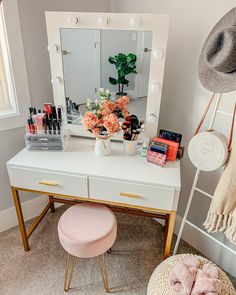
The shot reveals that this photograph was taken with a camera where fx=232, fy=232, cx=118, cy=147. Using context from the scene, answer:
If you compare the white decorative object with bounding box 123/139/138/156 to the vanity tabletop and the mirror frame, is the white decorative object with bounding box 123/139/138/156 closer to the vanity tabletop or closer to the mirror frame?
the vanity tabletop

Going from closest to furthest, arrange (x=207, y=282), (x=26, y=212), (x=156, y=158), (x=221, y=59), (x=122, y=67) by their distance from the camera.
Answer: (x=221, y=59) < (x=207, y=282) < (x=156, y=158) < (x=122, y=67) < (x=26, y=212)

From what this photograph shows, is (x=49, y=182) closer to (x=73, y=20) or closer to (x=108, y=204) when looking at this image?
(x=108, y=204)

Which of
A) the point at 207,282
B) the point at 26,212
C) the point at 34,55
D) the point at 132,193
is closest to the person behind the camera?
the point at 207,282

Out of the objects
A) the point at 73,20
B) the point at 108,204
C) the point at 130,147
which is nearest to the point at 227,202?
the point at 130,147

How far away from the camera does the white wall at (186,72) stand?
1.25 metres

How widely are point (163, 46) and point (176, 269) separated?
1138 millimetres

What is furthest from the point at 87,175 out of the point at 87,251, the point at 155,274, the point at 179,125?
the point at 179,125

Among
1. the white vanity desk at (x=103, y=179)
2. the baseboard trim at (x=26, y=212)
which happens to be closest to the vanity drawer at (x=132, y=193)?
the white vanity desk at (x=103, y=179)

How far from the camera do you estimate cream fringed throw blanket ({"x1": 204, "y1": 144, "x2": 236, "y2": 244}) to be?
1.04 meters

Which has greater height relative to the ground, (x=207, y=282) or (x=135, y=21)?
(x=135, y=21)

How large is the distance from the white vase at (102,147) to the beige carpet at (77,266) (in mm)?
746

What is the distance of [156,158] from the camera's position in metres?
1.28

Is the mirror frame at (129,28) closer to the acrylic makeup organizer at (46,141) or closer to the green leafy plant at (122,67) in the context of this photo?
the green leafy plant at (122,67)

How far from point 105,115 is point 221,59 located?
2.03 feet
